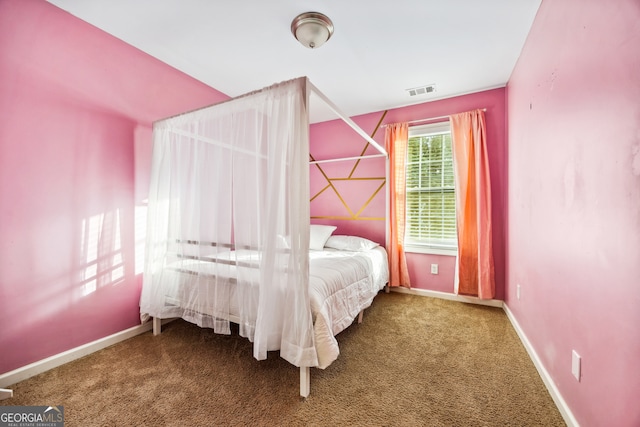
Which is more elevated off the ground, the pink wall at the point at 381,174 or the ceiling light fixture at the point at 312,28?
the ceiling light fixture at the point at 312,28

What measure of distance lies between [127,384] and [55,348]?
0.69 metres

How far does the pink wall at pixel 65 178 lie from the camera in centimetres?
166

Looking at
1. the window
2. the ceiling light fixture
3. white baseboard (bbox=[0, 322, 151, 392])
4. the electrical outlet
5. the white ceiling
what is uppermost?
the white ceiling

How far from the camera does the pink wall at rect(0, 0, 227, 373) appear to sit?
5.43ft

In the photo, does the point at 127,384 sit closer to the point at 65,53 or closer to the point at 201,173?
the point at 201,173

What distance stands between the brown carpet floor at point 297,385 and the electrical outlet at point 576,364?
298mm

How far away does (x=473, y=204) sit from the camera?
2988 mm

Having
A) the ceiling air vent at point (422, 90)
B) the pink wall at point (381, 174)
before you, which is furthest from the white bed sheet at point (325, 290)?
the ceiling air vent at point (422, 90)

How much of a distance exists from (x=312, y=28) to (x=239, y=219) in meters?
1.52

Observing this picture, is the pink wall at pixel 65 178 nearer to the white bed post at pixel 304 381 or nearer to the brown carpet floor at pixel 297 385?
the brown carpet floor at pixel 297 385

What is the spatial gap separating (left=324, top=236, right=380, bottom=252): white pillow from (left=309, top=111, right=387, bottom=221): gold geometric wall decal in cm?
53

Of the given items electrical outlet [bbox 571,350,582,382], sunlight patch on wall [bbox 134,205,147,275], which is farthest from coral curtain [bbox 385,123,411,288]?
sunlight patch on wall [bbox 134,205,147,275]

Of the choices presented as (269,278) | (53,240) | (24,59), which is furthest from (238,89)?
(269,278)

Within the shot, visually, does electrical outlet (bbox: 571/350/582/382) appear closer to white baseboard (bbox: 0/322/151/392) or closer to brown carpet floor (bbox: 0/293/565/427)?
brown carpet floor (bbox: 0/293/565/427)
